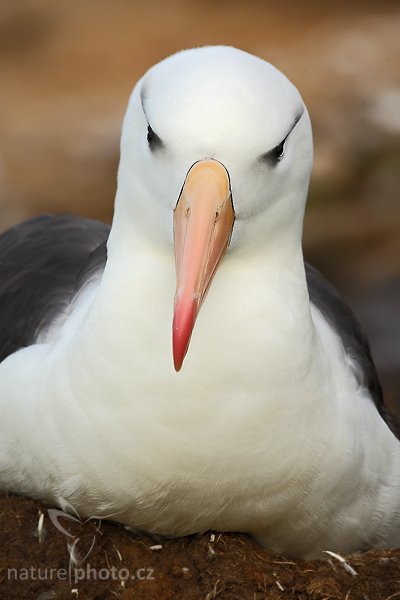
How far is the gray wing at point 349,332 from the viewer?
4.16 metres

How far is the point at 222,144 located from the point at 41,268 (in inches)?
67.8

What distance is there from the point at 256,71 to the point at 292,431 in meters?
1.04

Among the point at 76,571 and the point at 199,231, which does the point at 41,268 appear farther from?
the point at 199,231

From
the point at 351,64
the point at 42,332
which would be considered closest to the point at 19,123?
the point at 351,64

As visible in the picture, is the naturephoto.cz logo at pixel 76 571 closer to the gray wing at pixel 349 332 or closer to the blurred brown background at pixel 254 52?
the gray wing at pixel 349 332

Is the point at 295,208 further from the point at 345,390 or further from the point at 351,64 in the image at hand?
the point at 351,64

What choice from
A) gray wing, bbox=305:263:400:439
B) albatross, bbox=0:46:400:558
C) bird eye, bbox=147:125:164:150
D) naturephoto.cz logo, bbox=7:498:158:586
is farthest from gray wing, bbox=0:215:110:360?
bird eye, bbox=147:125:164:150

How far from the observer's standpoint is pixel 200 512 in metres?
3.53

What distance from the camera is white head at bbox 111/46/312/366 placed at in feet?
9.58

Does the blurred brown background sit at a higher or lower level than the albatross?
lower

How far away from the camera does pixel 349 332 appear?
14.6 feet

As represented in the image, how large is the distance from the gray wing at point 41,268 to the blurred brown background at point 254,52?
2.82 metres

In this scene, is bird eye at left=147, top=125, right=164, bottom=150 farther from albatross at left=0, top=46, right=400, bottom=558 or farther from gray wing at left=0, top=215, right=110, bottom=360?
gray wing at left=0, top=215, right=110, bottom=360

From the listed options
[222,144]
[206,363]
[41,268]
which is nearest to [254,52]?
[41,268]
